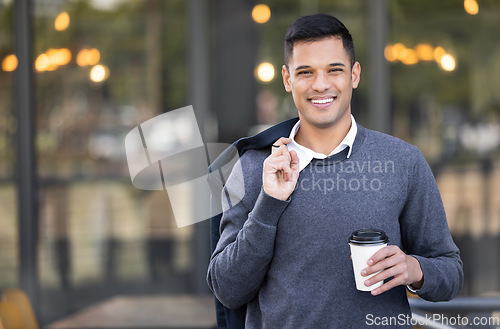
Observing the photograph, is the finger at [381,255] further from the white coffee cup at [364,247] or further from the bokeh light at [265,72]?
the bokeh light at [265,72]

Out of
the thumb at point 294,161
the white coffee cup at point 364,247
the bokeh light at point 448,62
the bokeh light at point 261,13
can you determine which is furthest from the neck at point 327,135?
the bokeh light at point 448,62

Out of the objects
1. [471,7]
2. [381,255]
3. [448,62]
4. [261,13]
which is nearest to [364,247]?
[381,255]

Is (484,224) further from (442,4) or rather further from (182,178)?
(182,178)

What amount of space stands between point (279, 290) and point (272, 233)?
0.45 ft

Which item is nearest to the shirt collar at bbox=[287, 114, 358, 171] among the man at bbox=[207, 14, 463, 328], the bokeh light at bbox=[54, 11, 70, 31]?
the man at bbox=[207, 14, 463, 328]

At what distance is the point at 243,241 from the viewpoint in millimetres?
1341

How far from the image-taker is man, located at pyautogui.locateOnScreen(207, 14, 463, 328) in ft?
4.40

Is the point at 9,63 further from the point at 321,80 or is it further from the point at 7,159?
the point at 321,80

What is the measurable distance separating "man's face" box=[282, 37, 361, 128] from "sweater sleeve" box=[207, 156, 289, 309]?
19 centimetres

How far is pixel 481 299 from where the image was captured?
2.21 metres

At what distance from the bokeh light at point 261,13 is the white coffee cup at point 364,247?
362 cm

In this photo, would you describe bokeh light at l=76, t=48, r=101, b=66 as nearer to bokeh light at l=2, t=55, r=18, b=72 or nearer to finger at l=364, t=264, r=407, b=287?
bokeh light at l=2, t=55, r=18, b=72

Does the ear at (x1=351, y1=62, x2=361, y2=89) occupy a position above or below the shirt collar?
above

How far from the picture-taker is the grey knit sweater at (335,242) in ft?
4.41
